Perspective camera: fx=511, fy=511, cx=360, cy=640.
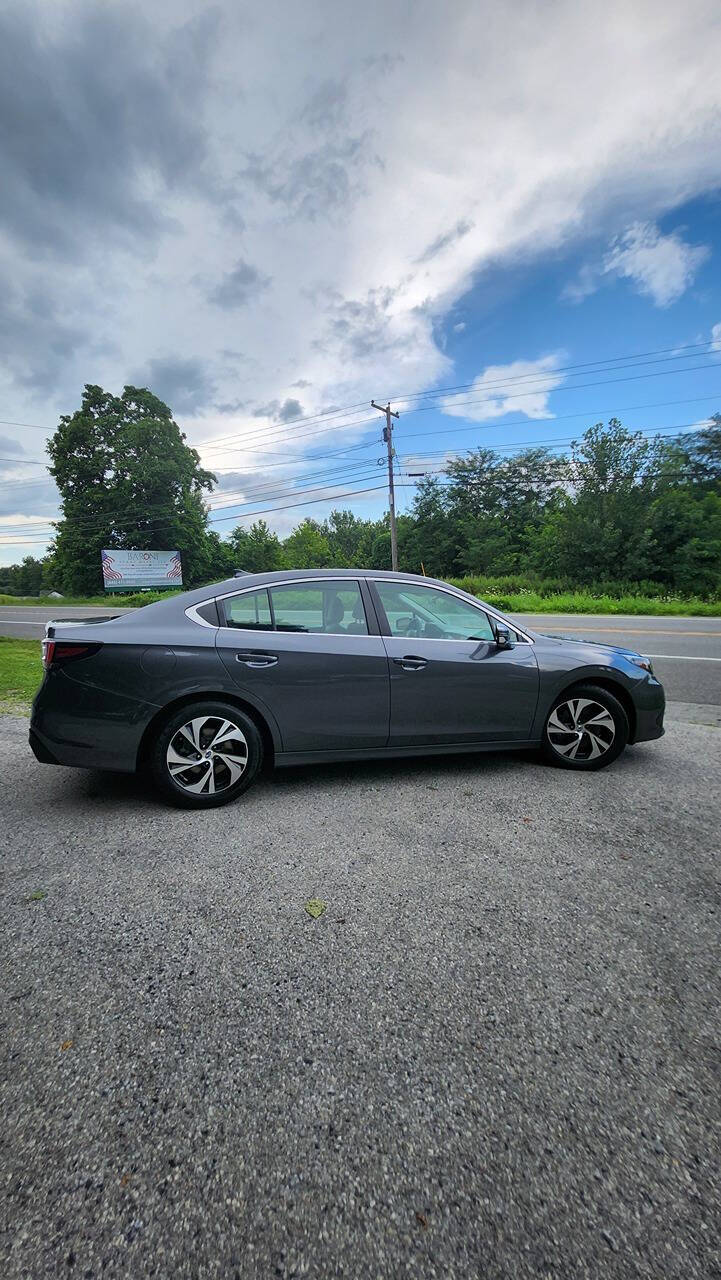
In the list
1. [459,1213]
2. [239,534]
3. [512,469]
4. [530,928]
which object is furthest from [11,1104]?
[239,534]

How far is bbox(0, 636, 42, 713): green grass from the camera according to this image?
233 inches

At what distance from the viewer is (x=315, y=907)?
2240mm

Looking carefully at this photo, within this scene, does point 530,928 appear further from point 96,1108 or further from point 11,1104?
point 11,1104

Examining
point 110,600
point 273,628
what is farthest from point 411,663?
point 110,600

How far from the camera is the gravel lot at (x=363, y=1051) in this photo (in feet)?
3.69

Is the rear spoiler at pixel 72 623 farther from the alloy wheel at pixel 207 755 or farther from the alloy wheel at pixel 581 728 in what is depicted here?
the alloy wheel at pixel 581 728

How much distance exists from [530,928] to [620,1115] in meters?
0.72

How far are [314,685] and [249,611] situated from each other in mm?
658

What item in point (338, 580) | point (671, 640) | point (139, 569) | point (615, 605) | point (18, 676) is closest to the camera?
point (338, 580)

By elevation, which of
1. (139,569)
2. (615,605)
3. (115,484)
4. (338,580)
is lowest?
(615,605)

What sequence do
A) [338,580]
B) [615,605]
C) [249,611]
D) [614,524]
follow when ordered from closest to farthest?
1. [249,611]
2. [338,580]
3. [615,605]
4. [614,524]

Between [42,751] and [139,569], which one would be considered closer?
[42,751]

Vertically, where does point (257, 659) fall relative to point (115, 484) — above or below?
below

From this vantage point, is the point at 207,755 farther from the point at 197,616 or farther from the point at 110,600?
the point at 110,600
